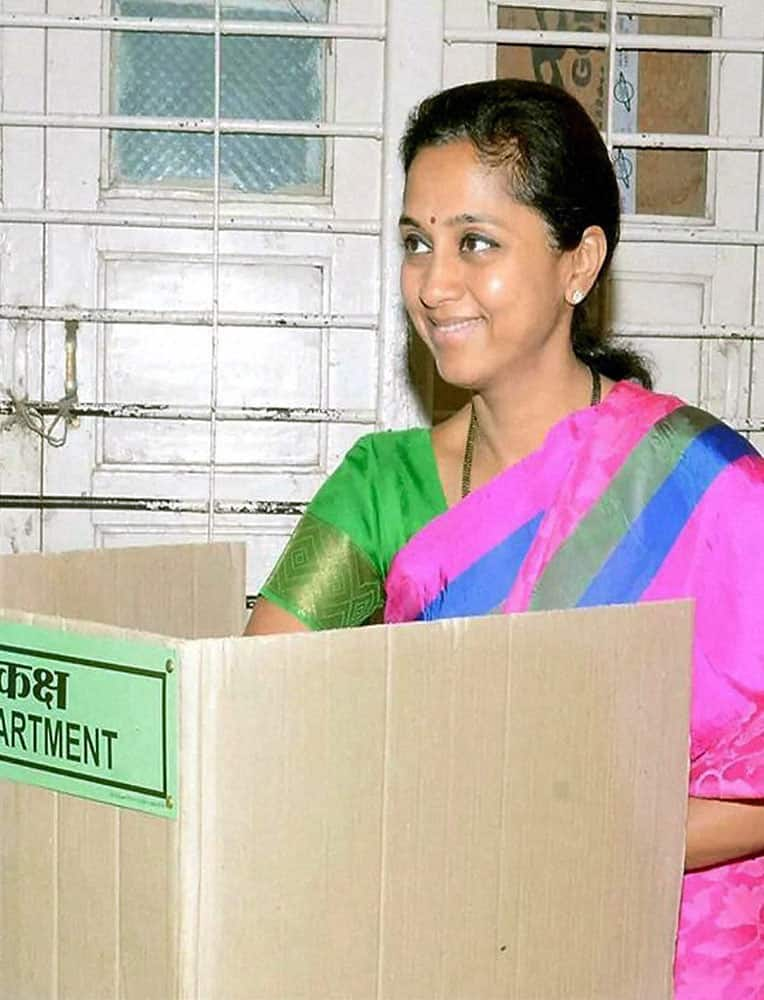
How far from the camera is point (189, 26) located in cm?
248

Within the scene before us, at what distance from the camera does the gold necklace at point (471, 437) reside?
4.68ft

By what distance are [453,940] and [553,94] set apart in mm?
744

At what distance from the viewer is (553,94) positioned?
135cm

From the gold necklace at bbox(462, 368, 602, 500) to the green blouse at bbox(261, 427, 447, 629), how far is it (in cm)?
3

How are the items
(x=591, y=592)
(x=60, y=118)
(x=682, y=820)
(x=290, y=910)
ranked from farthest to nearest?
1. (x=60, y=118)
2. (x=591, y=592)
3. (x=682, y=820)
4. (x=290, y=910)

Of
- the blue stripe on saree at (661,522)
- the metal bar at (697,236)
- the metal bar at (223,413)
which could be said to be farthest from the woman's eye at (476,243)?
the metal bar at (697,236)

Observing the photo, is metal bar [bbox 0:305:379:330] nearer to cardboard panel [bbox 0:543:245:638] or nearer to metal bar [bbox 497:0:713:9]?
metal bar [bbox 497:0:713:9]

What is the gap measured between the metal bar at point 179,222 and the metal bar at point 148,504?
0.44 m

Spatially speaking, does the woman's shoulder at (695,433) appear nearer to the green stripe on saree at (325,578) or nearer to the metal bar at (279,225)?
the green stripe on saree at (325,578)

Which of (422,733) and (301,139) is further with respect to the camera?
(301,139)

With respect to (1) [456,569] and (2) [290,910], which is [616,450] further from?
(2) [290,910]

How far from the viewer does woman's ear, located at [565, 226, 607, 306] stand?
138cm

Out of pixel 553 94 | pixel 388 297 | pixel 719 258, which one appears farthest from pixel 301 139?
pixel 553 94

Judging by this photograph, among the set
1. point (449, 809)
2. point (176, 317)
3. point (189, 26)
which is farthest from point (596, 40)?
point (449, 809)
